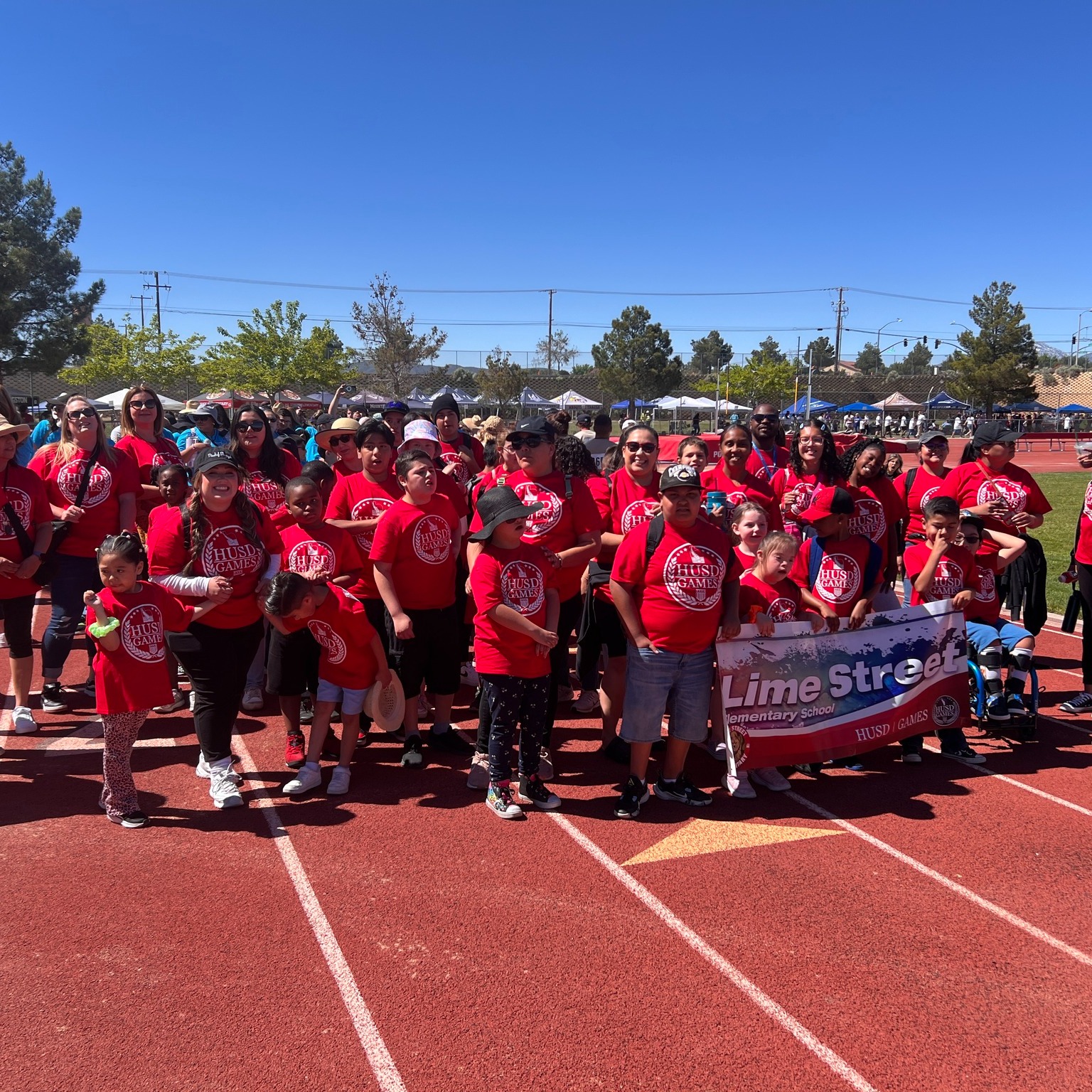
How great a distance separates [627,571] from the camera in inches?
185

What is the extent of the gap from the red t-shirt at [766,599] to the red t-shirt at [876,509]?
3.03 feet

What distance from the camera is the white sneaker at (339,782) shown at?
512cm

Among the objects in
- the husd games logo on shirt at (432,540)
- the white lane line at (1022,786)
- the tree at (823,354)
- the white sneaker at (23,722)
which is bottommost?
the white lane line at (1022,786)

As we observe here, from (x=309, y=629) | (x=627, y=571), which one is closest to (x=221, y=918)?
(x=309, y=629)

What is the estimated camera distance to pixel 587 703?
22.7ft

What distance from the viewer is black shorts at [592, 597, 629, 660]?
216 inches

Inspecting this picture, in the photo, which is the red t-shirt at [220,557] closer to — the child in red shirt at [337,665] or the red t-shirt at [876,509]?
the child in red shirt at [337,665]

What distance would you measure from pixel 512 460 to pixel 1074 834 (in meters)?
4.08

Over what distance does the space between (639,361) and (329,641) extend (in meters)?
60.2

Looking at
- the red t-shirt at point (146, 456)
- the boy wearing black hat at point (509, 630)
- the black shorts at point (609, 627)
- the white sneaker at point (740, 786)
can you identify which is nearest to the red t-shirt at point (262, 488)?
the red t-shirt at point (146, 456)

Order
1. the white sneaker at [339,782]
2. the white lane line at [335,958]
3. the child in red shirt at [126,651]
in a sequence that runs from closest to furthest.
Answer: the white lane line at [335,958], the child in red shirt at [126,651], the white sneaker at [339,782]

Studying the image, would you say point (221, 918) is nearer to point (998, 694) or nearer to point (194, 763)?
point (194, 763)

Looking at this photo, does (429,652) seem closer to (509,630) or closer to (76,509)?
(509,630)

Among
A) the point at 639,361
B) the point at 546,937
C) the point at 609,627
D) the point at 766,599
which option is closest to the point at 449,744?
the point at 609,627
